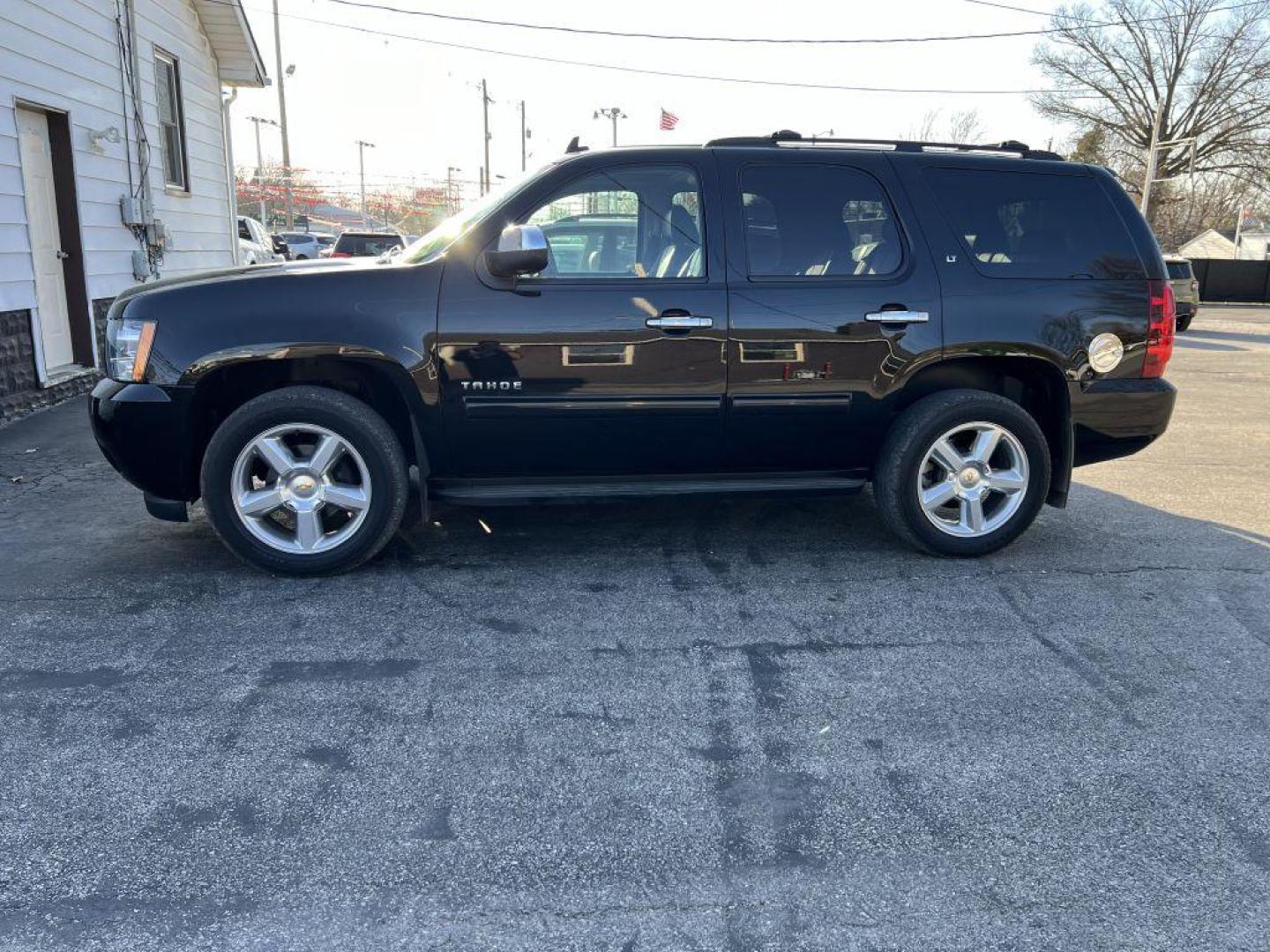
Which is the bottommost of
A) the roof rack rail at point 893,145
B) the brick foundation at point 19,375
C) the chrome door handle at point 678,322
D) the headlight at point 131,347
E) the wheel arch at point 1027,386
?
the brick foundation at point 19,375

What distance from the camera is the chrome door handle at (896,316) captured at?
4.72 meters

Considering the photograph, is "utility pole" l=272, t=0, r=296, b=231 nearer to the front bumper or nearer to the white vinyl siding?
the white vinyl siding

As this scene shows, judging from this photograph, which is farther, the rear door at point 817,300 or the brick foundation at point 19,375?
the brick foundation at point 19,375

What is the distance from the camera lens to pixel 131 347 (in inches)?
176

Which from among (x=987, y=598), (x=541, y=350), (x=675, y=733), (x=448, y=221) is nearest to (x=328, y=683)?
(x=675, y=733)

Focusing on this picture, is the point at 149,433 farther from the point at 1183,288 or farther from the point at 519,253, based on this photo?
the point at 1183,288

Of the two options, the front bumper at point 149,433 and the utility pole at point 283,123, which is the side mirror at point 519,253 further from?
the utility pole at point 283,123

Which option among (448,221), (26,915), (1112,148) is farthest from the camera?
(1112,148)

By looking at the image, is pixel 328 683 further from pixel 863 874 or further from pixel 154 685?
pixel 863 874

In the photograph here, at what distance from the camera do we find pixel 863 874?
8.39ft

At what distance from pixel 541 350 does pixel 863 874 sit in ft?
8.96

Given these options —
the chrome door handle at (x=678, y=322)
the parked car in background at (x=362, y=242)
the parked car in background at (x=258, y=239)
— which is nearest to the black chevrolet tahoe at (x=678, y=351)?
the chrome door handle at (x=678, y=322)

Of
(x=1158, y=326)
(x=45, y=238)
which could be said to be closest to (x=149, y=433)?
(x=1158, y=326)

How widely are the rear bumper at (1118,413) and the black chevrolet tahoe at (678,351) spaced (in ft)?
0.05
